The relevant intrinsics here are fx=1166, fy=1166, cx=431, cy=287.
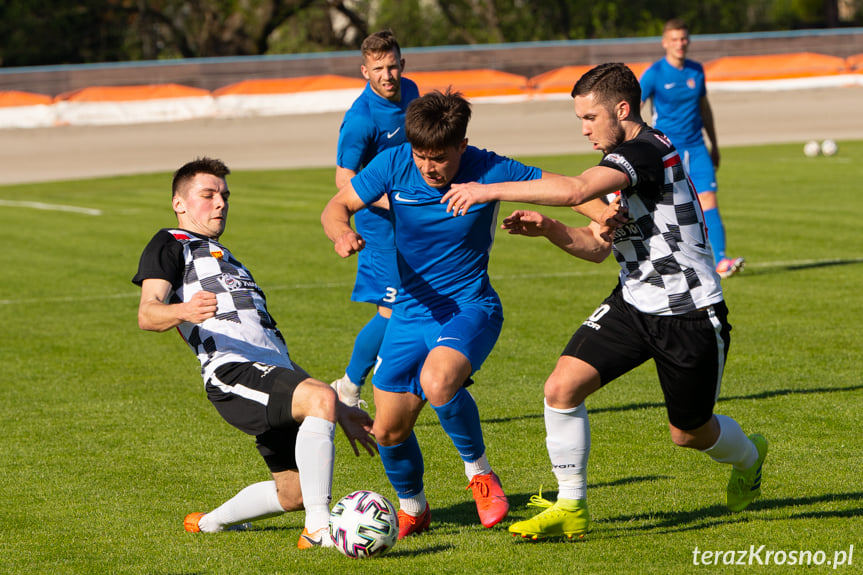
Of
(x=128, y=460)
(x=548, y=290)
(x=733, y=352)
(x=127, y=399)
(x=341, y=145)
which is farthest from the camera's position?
(x=548, y=290)

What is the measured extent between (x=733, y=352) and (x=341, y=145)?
3.94m

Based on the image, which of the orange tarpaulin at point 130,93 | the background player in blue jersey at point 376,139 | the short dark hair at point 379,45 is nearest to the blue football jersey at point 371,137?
the background player in blue jersey at point 376,139

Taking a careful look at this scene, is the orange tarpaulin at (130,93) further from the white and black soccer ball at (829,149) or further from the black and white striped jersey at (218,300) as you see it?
the black and white striped jersey at (218,300)

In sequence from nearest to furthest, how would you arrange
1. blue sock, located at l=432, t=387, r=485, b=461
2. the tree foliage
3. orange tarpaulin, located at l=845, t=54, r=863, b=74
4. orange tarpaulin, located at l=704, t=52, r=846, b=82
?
blue sock, located at l=432, t=387, r=485, b=461 < orange tarpaulin, located at l=845, t=54, r=863, b=74 < orange tarpaulin, located at l=704, t=52, r=846, b=82 < the tree foliage

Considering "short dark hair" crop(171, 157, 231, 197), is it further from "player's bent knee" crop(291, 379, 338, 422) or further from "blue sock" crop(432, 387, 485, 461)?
"blue sock" crop(432, 387, 485, 461)

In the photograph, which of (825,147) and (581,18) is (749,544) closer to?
(825,147)

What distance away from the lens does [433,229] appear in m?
5.79

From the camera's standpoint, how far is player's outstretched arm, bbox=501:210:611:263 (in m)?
5.30

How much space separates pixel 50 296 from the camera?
13.8m

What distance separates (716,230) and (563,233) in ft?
26.3

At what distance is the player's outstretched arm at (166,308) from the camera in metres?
5.02

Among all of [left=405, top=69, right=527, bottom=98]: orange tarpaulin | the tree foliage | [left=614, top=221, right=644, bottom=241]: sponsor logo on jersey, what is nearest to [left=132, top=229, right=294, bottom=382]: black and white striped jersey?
[left=614, top=221, right=644, bottom=241]: sponsor logo on jersey

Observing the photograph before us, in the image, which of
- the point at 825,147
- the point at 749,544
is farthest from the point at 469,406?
the point at 825,147

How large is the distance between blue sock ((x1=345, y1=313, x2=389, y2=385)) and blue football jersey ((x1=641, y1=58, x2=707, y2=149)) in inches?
251
